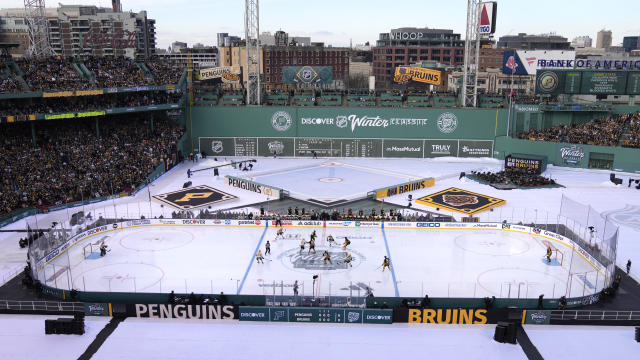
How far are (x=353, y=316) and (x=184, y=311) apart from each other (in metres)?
7.68

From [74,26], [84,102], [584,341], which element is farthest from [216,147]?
[74,26]

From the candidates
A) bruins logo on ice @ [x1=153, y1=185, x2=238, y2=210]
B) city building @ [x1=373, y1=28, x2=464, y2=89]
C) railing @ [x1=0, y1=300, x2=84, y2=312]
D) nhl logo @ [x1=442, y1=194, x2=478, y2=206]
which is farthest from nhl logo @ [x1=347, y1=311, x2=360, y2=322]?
city building @ [x1=373, y1=28, x2=464, y2=89]

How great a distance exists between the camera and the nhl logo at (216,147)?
60.4 meters

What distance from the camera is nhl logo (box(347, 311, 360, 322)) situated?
2258cm

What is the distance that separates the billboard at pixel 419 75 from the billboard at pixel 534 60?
8293 mm

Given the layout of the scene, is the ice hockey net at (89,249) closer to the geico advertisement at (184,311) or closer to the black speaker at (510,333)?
the geico advertisement at (184,311)

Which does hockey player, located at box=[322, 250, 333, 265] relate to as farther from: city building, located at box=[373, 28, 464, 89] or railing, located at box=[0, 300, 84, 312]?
city building, located at box=[373, 28, 464, 89]

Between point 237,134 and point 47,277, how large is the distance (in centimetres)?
3626

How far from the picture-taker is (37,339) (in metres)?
21.1

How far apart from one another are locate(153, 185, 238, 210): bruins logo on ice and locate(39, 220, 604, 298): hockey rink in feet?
17.3

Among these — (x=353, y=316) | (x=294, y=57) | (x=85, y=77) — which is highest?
(x=294, y=57)

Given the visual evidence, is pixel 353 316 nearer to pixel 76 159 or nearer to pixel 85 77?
pixel 76 159

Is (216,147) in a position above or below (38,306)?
above

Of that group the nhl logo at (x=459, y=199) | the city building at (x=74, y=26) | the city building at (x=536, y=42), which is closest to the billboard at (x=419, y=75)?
the nhl logo at (x=459, y=199)
